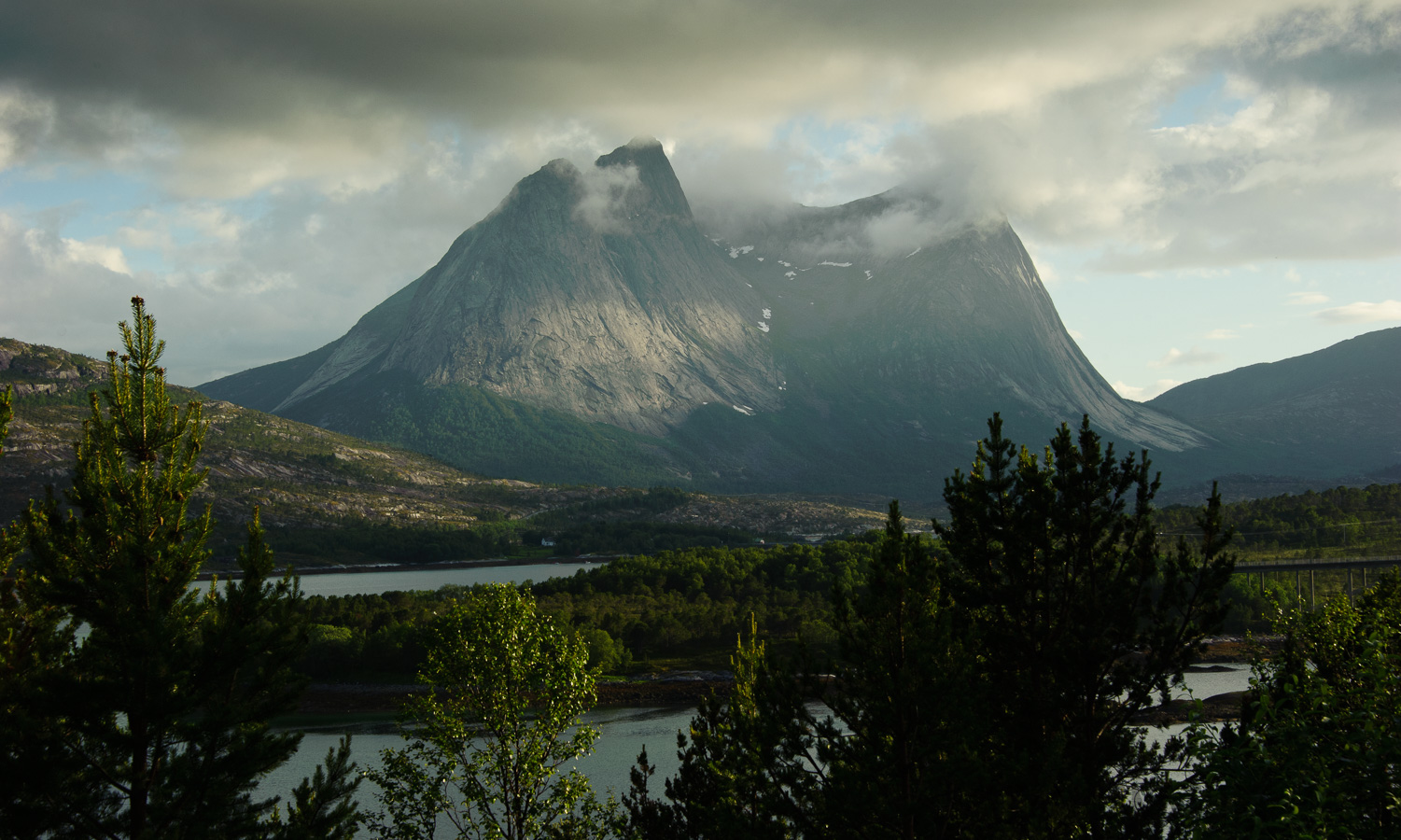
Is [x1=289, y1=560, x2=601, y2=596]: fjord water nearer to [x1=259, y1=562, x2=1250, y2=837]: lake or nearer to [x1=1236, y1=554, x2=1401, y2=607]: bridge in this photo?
[x1=259, y1=562, x2=1250, y2=837]: lake

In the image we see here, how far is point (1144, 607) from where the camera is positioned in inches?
803

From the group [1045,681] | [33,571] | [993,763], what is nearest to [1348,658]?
[1045,681]

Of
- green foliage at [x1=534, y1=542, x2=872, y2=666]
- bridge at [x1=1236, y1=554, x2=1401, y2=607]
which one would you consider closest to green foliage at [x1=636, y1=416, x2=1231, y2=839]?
green foliage at [x1=534, y1=542, x2=872, y2=666]

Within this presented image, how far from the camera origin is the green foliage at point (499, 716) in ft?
80.9

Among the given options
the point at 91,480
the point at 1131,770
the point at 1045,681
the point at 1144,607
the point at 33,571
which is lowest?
the point at 1131,770

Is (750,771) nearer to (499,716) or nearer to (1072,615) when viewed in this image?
(499,716)

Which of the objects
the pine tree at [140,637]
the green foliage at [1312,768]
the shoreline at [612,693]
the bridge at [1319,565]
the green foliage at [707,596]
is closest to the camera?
the green foliage at [1312,768]

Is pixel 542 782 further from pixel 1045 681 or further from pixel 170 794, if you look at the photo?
pixel 1045 681

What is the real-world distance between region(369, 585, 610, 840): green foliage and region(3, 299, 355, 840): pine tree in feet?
22.7

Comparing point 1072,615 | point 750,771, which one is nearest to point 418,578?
point 750,771

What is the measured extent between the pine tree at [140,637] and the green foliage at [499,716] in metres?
6.91

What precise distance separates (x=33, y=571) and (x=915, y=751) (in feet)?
53.4

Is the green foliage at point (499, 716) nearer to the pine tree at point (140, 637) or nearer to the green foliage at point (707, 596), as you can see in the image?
the pine tree at point (140, 637)

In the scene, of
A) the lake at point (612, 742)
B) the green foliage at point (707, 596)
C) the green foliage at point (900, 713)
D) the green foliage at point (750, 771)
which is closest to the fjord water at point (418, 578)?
the green foliage at point (707, 596)
